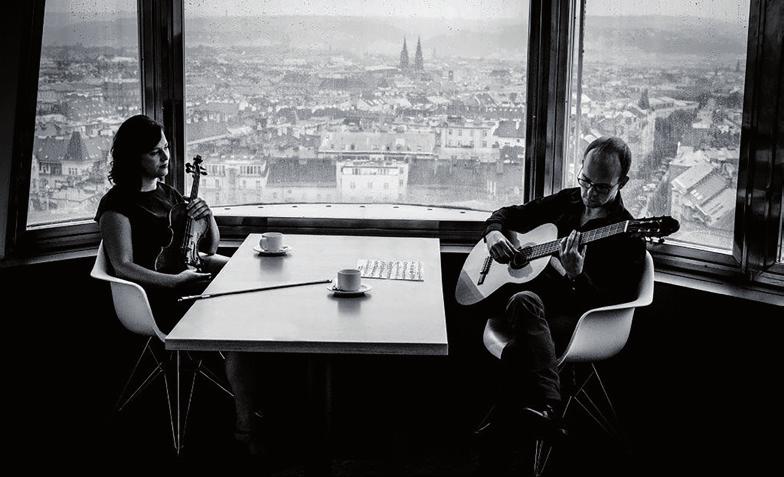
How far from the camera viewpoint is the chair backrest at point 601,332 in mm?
3193

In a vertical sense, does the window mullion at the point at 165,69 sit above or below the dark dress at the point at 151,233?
above

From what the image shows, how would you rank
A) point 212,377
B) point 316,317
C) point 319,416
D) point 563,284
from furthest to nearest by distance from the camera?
point 212,377
point 563,284
point 319,416
point 316,317

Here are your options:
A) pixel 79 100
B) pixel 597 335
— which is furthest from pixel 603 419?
pixel 79 100

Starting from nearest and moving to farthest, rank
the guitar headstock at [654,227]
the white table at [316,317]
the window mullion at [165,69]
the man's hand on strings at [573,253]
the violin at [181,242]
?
the white table at [316,317] → the guitar headstock at [654,227] → the man's hand on strings at [573,253] → the violin at [181,242] → the window mullion at [165,69]

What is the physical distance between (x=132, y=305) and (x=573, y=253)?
1.74 meters

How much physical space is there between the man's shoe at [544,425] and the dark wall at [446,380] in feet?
1.93

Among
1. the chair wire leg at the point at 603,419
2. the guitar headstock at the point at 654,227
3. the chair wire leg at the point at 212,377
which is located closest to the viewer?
the guitar headstock at the point at 654,227

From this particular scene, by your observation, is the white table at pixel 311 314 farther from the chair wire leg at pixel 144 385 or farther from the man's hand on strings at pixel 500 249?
the chair wire leg at pixel 144 385

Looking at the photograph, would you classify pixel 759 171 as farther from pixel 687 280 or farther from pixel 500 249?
pixel 500 249

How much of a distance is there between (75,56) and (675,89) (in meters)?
2.79

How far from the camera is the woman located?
11.4ft

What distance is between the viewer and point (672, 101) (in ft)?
12.8

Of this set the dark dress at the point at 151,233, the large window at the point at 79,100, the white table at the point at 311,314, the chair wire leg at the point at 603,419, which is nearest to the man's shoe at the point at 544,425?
the white table at the point at 311,314

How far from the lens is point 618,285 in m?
3.35
